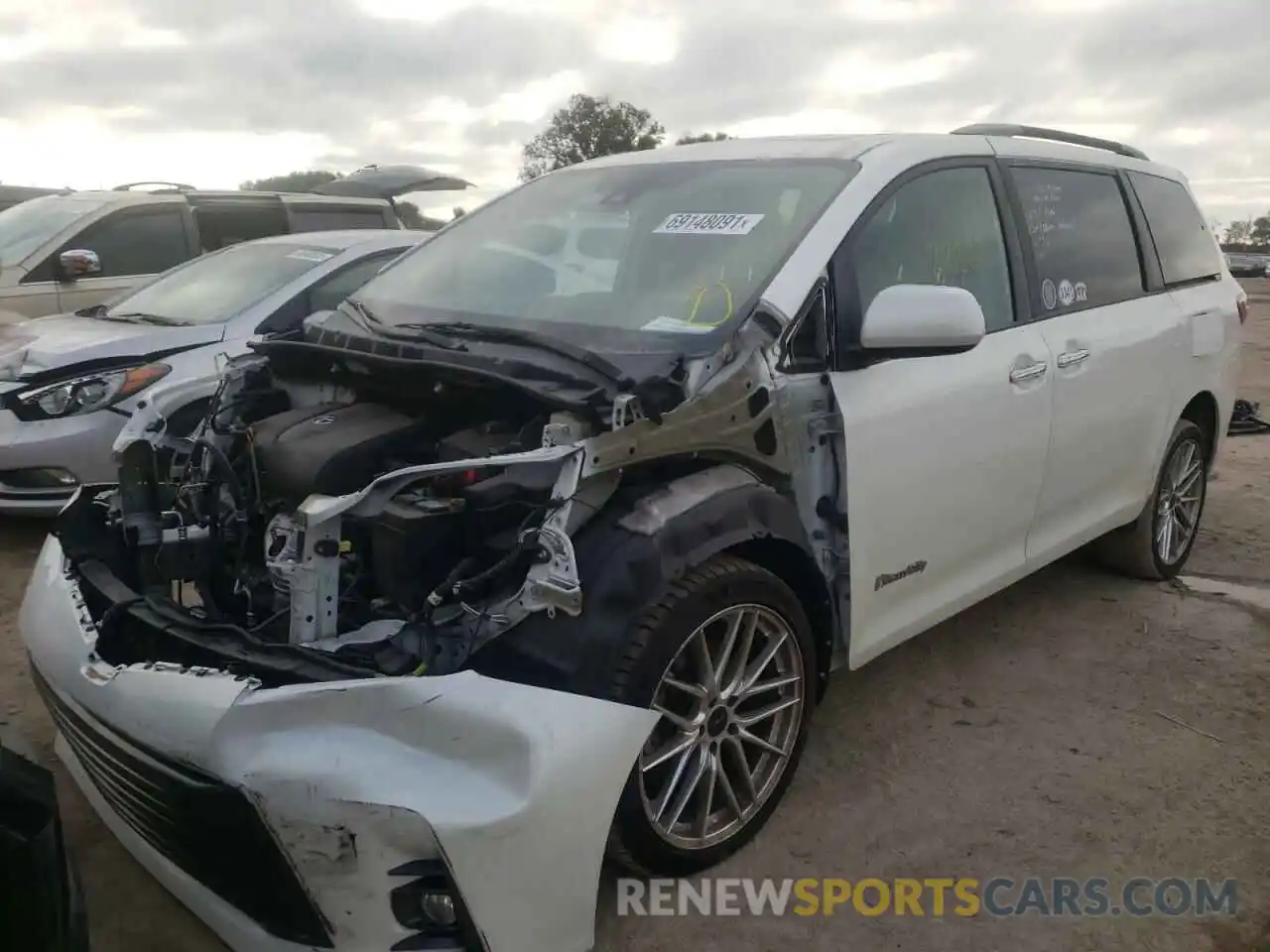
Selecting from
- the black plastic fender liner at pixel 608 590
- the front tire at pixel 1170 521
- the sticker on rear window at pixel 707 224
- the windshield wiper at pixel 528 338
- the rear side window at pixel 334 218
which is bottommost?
the front tire at pixel 1170 521

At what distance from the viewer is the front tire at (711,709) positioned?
230 cm

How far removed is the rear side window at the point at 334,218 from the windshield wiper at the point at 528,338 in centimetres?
544

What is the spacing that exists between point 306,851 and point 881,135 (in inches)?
104

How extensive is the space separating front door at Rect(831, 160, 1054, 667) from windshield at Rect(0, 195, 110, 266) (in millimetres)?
6204

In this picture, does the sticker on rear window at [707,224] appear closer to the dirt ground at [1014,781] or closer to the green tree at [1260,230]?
the dirt ground at [1014,781]

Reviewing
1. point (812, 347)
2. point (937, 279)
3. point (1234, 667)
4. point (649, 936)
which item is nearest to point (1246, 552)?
point (1234, 667)

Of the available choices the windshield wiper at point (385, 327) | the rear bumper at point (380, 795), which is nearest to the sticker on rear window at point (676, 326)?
the windshield wiper at point (385, 327)

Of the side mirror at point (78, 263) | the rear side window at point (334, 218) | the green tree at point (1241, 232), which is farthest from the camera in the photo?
the green tree at point (1241, 232)

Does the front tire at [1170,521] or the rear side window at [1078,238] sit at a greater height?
the rear side window at [1078,238]

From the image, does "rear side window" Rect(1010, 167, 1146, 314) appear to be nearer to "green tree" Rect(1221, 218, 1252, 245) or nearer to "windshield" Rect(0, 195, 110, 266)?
"windshield" Rect(0, 195, 110, 266)

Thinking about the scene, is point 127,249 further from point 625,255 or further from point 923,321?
point 923,321

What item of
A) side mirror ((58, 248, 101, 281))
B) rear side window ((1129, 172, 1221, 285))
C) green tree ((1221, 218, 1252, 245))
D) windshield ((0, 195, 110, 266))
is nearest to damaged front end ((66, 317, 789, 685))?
rear side window ((1129, 172, 1221, 285))

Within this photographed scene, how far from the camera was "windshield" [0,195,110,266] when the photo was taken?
7.07m

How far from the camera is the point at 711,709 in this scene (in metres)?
2.54
